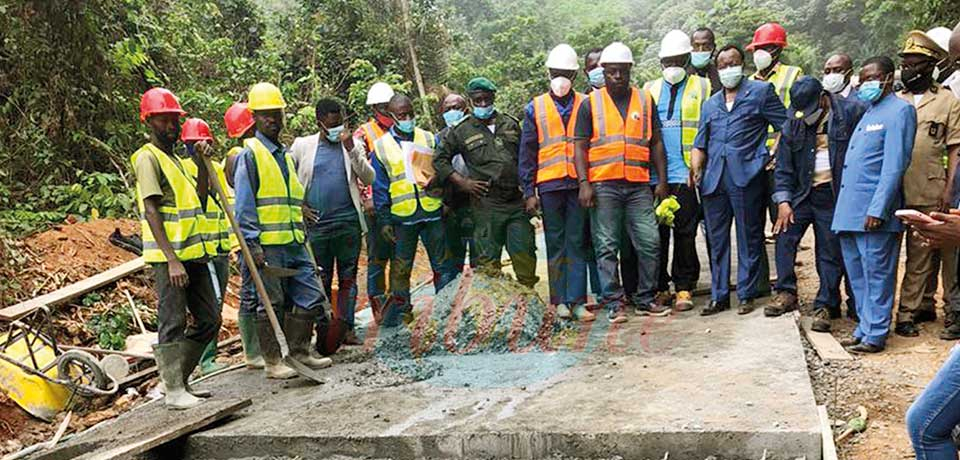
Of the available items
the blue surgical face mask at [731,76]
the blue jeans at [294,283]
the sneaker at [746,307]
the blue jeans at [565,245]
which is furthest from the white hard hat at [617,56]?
the blue jeans at [294,283]

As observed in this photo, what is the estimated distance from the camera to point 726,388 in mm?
3656

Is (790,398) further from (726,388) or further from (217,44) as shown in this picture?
(217,44)

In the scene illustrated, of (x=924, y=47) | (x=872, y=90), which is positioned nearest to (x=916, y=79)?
(x=924, y=47)

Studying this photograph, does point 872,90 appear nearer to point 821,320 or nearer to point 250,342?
point 821,320

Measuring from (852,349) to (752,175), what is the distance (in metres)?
1.34

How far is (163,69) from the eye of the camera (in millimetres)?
10344

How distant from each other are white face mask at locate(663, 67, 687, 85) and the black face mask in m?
1.48

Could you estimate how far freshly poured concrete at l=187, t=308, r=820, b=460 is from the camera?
3.17 metres

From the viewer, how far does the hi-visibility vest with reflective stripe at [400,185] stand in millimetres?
6070

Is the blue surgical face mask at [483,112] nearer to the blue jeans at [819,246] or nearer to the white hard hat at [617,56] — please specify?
the white hard hat at [617,56]

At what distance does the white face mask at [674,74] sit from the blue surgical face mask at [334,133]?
2.49 m

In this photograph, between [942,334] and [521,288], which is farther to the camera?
[521,288]

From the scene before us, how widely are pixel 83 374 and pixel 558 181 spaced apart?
11.8ft

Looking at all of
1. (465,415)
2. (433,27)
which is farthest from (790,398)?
(433,27)
